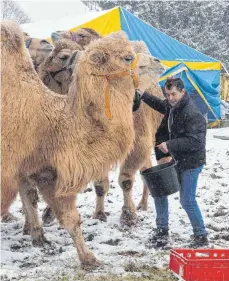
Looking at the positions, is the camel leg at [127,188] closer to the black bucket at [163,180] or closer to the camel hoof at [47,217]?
the camel hoof at [47,217]

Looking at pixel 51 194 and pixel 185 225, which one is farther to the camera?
pixel 185 225

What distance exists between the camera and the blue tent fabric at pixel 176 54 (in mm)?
13266

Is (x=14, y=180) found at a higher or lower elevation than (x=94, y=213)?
higher

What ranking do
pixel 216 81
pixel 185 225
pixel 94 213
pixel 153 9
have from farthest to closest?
pixel 153 9
pixel 216 81
pixel 94 213
pixel 185 225

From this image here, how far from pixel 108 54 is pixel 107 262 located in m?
1.95

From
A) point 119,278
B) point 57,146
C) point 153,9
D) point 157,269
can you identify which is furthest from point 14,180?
point 153,9

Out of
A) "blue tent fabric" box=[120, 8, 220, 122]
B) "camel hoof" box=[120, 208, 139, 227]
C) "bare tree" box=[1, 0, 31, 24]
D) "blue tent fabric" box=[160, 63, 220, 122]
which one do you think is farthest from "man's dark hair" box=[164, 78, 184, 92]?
"bare tree" box=[1, 0, 31, 24]

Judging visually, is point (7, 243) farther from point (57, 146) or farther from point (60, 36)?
point (60, 36)

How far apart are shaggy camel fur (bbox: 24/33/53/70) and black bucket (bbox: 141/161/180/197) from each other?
6.75 feet

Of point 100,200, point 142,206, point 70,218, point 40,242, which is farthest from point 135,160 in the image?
point 70,218

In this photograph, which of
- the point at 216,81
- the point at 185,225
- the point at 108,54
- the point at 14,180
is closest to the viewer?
the point at 14,180

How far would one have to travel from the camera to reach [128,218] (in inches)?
230

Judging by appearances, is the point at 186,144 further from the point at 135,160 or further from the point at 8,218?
the point at 8,218

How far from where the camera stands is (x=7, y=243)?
506 centimetres
